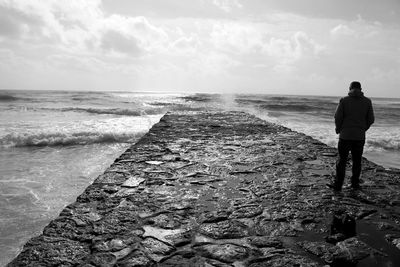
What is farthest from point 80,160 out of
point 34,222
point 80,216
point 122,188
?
point 80,216

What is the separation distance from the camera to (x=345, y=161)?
408 centimetres

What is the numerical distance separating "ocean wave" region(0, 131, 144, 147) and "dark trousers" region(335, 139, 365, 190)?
994 cm

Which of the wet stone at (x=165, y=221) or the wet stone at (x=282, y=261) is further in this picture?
the wet stone at (x=165, y=221)

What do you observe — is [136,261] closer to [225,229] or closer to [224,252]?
[224,252]

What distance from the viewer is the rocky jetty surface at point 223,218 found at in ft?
7.73

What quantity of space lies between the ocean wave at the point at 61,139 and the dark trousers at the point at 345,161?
994cm

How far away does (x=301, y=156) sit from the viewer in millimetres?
5633

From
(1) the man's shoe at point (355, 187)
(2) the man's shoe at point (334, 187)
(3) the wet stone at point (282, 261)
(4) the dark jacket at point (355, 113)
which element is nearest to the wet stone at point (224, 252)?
(3) the wet stone at point (282, 261)

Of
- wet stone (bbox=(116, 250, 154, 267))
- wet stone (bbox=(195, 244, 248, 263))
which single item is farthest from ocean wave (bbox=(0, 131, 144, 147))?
wet stone (bbox=(195, 244, 248, 263))

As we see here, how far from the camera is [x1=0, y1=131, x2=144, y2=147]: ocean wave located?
37.5ft

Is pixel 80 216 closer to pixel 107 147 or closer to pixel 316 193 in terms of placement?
pixel 316 193

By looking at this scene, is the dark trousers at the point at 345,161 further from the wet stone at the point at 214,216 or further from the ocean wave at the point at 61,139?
the ocean wave at the point at 61,139

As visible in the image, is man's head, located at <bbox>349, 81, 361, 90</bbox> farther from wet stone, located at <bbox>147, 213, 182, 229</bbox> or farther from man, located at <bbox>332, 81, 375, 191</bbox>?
wet stone, located at <bbox>147, 213, 182, 229</bbox>

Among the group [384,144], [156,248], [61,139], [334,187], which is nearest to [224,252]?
[156,248]
